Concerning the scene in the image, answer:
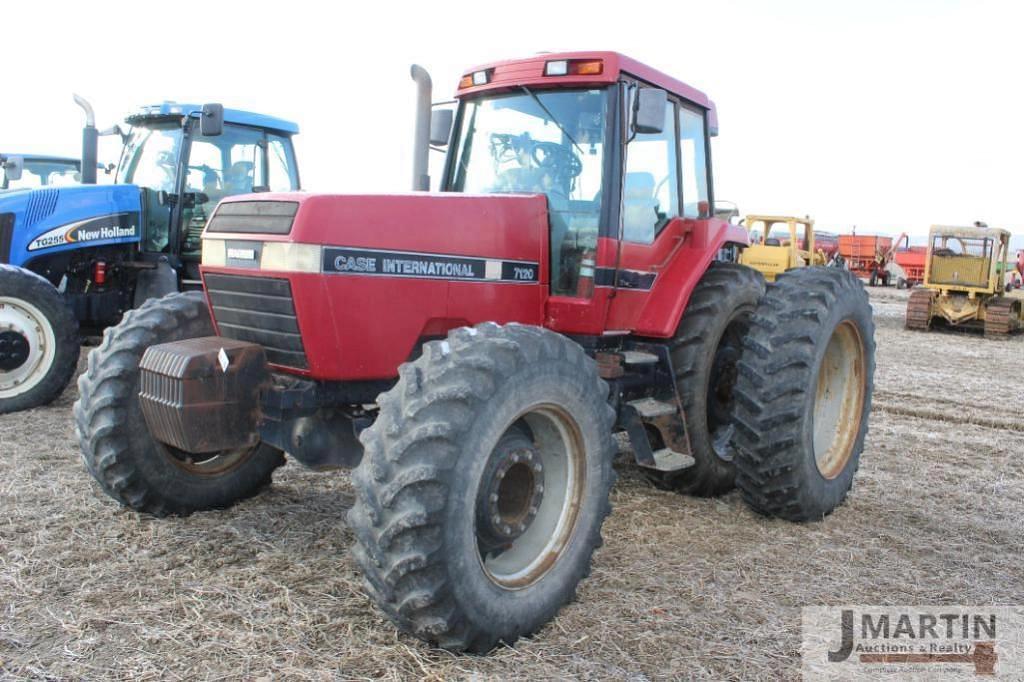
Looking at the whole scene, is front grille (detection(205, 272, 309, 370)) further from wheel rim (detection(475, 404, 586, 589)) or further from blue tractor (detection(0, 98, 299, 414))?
blue tractor (detection(0, 98, 299, 414))

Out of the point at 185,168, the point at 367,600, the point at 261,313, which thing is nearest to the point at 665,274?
the point at 261,313

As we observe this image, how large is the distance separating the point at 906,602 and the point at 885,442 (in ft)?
10.8

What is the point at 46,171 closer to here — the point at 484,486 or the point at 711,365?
→ the point at 711,365

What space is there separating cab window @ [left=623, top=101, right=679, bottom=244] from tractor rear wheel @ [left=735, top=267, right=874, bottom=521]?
0.75 metres

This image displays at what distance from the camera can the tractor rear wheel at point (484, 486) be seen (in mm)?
2719

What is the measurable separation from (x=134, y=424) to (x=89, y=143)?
5089 mm

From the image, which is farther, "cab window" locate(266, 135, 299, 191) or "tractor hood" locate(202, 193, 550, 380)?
"cab window" locate(266, 135, 299, 191)

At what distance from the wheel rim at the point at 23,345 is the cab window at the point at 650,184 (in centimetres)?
490

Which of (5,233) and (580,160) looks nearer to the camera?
(580,160)

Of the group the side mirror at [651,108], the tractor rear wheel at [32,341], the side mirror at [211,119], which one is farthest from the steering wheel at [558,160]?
the tractor rear wheel at [32,341]

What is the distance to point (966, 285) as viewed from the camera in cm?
1684

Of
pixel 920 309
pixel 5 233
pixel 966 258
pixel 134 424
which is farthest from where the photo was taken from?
pixel 966 258

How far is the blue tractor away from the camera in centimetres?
745

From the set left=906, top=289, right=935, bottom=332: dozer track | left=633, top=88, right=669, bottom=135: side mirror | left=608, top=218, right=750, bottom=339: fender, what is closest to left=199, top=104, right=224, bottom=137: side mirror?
left=608, top=218, right=750, bottom=339: fender
